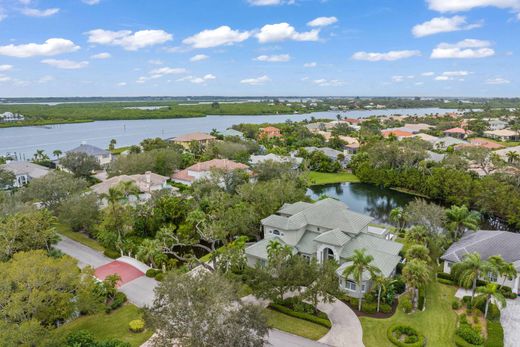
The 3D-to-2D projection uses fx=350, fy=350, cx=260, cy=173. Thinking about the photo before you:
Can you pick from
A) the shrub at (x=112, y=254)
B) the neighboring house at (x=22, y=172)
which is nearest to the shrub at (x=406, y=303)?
the shrub at (x=112, y=254)

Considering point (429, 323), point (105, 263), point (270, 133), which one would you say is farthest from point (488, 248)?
point (270, 133)

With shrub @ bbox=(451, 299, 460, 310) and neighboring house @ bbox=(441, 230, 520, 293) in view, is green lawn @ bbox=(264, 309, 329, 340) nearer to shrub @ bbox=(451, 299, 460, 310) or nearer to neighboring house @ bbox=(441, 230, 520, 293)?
shrub @ bbox=(451, 299, 460, 310)

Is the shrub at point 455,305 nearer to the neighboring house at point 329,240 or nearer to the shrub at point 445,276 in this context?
the shrub at point 445,276

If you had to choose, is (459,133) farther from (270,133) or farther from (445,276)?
(445,276)

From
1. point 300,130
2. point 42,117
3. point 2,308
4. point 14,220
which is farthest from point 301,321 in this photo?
point 42,117

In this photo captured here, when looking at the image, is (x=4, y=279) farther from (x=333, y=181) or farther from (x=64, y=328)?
(x=333, y=181)

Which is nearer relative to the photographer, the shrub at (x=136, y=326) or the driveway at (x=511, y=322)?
the driveway at (x=511, y=322)

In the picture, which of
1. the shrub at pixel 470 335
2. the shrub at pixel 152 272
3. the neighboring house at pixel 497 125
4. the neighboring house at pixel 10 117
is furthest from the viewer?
the neighboring house at pixel 10 117
